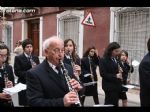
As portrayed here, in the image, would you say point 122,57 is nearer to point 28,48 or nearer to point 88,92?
point 88,92

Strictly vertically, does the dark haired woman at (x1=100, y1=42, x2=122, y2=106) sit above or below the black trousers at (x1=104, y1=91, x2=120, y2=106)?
above

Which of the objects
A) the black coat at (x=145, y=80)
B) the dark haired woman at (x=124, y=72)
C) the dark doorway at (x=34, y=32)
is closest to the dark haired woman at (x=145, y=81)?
the black coat at (x=145, y=80)

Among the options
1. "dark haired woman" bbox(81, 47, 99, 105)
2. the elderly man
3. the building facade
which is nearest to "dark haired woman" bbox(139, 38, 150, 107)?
the elderly man

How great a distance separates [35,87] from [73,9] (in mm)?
11914

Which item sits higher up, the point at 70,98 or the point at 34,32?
the point at 34,32

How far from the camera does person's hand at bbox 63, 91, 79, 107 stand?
393 centimetres

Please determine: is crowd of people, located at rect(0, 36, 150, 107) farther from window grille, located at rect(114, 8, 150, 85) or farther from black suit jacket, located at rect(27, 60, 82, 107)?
window grille, located at rect(114, 8, 150, 85)

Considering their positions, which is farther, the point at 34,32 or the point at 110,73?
the point at 34,32

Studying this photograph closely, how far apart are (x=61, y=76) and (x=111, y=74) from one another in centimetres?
339

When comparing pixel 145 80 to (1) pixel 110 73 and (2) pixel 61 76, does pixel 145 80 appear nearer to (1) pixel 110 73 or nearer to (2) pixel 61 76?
(2) pixel 61 76

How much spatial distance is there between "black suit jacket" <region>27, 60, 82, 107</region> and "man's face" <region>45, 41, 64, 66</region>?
0.29 ft

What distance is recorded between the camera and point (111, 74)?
757 centimetres

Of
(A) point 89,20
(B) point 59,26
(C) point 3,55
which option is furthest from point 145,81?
(B) point 59,26
